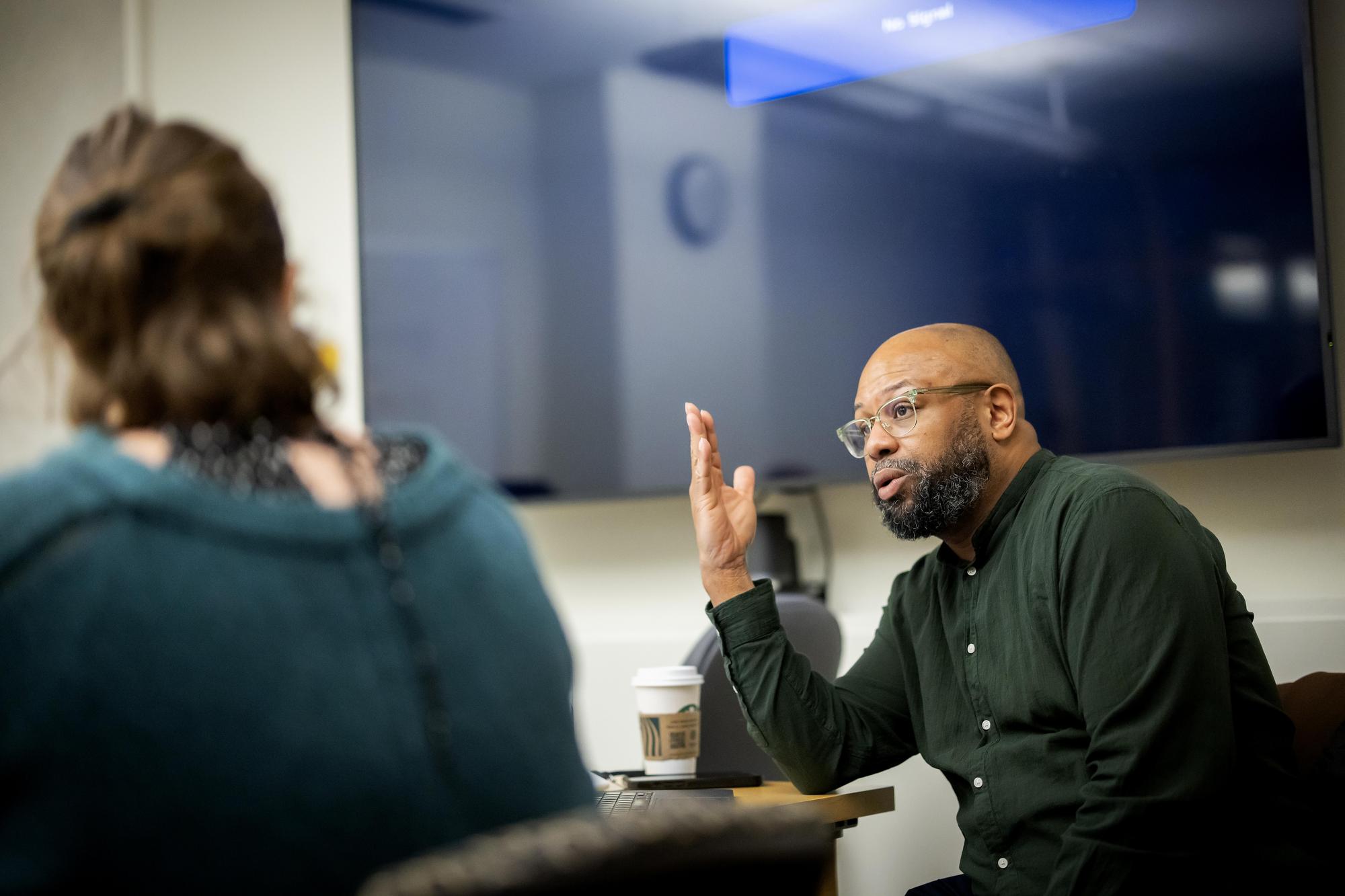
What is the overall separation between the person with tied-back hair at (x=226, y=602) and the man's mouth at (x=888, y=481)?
3.86 ft

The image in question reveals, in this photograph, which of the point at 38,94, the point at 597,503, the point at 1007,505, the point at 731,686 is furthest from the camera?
the point at 38,94

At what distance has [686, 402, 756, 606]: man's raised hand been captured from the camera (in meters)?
2.08

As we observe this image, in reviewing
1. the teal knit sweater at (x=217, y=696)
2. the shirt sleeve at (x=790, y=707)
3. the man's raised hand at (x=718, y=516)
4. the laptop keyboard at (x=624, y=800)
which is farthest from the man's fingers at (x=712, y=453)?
the teal knit sweater at (x=217, y=696)

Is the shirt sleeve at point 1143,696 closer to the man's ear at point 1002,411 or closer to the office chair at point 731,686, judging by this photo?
the man's ear at point 1002,411

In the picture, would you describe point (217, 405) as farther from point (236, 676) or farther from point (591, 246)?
point (591, 246)

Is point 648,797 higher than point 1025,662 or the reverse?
the reverse

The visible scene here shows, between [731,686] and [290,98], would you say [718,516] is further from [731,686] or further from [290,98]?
[290,98]

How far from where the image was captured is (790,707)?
2031 mm

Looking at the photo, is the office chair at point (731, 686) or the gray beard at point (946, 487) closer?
the gray beard at point (946, 487)

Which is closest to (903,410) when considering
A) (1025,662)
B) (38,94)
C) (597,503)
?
(1025,662)

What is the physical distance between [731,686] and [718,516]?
33 cm

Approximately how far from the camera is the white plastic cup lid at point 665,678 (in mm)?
2072

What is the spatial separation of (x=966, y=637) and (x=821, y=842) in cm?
118

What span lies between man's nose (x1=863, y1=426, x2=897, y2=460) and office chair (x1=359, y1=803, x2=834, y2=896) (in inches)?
52.7
